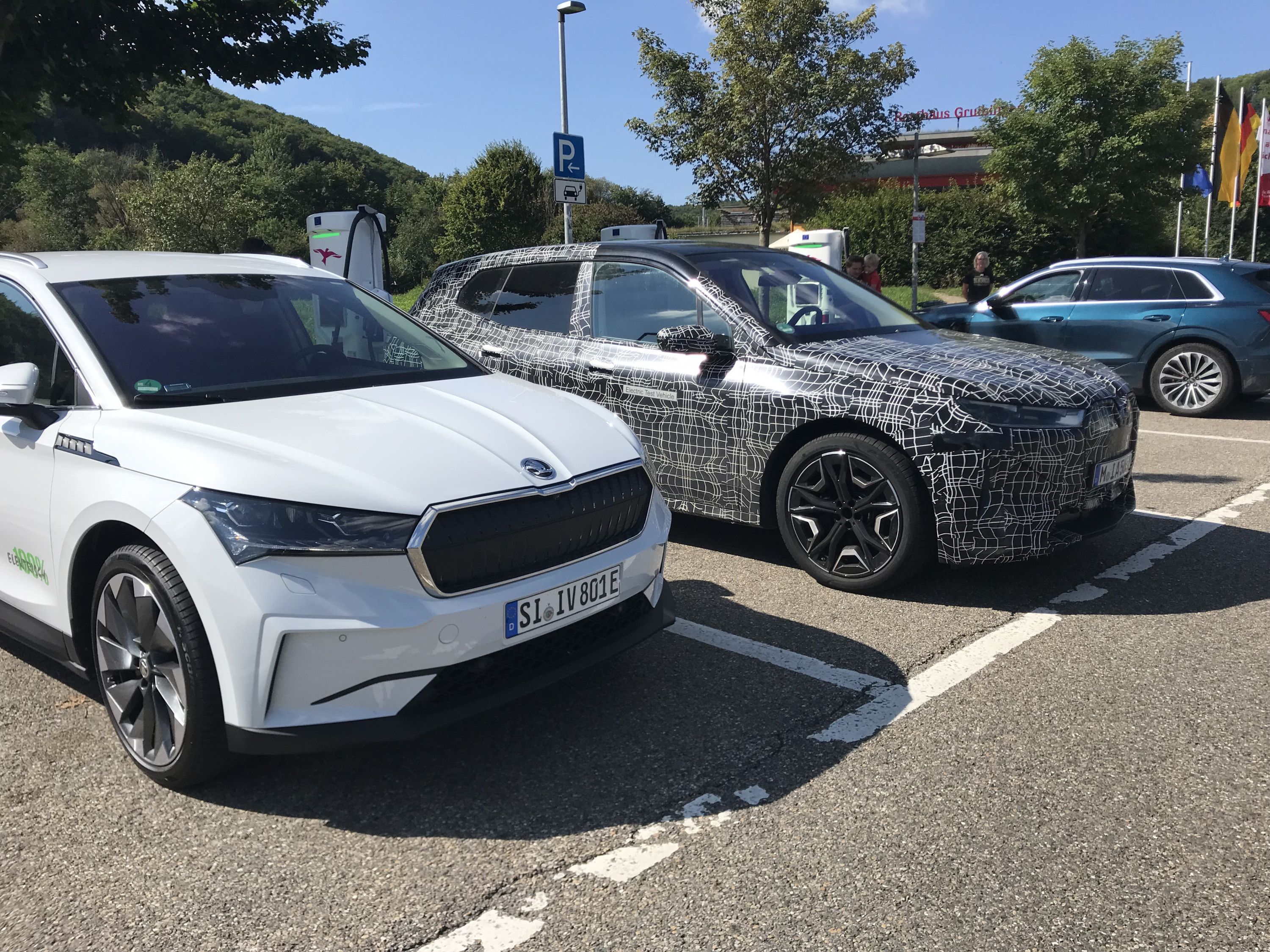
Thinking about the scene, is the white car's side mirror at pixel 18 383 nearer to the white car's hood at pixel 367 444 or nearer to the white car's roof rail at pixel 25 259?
the white car's hood at pixel 367 444

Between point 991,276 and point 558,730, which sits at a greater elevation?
point 991,276

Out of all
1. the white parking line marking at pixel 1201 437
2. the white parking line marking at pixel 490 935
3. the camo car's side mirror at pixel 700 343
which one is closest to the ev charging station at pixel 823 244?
the white parking line marking at pixel 1201 437

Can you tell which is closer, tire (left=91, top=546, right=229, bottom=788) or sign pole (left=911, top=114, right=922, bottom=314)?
tire (left=91, top=546, right=229, bottom=788)

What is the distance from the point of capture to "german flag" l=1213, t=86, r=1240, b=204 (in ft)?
74.9

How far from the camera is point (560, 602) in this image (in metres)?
3.02

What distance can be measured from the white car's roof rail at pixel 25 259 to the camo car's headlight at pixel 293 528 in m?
1.59

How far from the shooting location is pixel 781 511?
4.84 m

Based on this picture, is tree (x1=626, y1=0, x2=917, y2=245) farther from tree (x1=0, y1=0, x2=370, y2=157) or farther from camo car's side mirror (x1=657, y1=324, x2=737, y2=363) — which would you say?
camo car's side mirror (x1=657, y1=324, x2=737, y2=363)

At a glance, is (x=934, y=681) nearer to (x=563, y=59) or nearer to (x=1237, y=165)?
(x=563, y=59)

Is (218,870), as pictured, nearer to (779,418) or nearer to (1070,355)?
(779,418)

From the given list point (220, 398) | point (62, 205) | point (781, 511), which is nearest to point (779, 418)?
point (781, 511)

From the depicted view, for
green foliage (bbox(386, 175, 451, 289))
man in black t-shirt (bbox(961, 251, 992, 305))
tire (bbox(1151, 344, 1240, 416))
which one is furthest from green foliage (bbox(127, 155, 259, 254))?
tire (bbox(1151, 344, 1240, 416))

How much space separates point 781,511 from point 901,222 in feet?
109

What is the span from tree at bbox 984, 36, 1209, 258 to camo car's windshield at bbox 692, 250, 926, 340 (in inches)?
Answer: 817
